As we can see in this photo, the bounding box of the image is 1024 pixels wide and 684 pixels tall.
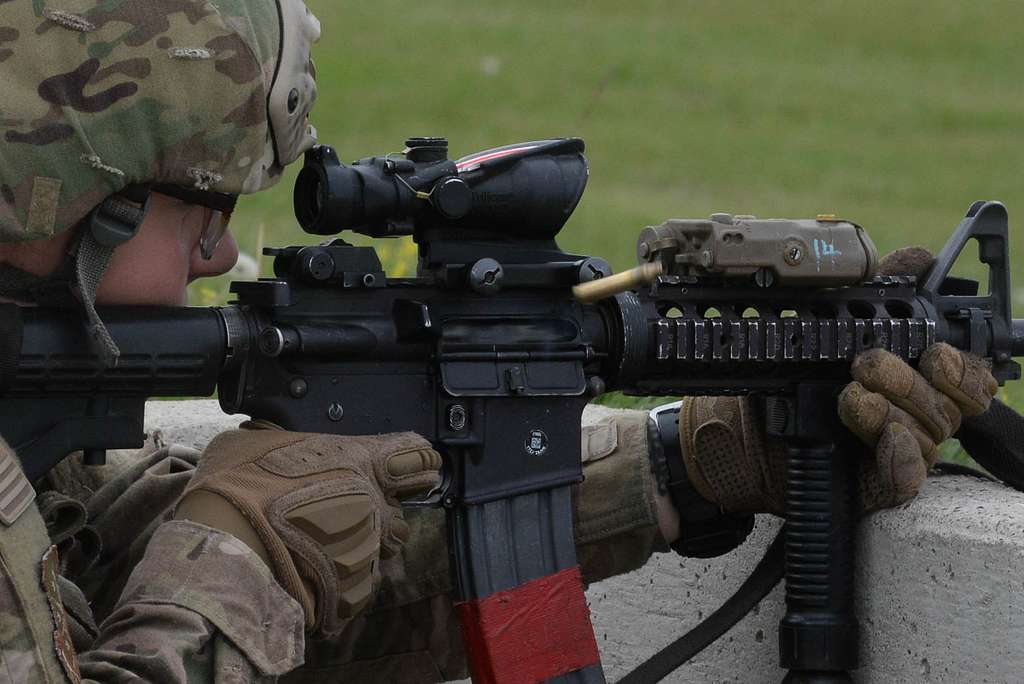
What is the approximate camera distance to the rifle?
249 centimetres

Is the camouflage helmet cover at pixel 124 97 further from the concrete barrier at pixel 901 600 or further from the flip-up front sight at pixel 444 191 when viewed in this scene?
the concrete barrier at pixel 901 600

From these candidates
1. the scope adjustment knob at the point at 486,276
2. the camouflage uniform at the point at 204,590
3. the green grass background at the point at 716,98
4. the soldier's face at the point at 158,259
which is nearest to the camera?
the camouflage uniform at the point at 204,590

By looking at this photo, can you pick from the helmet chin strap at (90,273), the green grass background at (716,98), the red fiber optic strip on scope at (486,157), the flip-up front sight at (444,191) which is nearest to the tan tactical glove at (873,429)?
the flip-up front sight at (444,191)

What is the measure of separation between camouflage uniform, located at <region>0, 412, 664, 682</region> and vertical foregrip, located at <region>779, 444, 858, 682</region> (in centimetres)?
29

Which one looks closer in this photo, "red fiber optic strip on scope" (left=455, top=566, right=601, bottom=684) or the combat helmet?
the combat helmet

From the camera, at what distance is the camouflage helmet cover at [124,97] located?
224 cm

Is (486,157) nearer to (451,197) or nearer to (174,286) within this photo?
(451,197)

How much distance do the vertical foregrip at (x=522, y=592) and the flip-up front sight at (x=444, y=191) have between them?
1.54 feet

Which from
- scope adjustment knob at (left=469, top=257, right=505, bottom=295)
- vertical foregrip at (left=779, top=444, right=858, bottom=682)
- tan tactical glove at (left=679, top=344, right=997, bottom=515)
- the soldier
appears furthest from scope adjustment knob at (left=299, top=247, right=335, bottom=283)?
vertical foregrip at (left=779, top=444, right=858, bottom=682)

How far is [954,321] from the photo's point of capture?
310 cm

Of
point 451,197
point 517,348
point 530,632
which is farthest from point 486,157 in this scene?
point 530,632

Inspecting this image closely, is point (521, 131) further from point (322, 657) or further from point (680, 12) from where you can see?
point (322, 657)

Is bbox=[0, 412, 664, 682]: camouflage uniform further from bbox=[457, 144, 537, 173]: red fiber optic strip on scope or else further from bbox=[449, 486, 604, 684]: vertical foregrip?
bbox=[457, 144, 537, 173]: red fiber optic strip on scope

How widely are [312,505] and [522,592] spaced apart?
0.55 m
